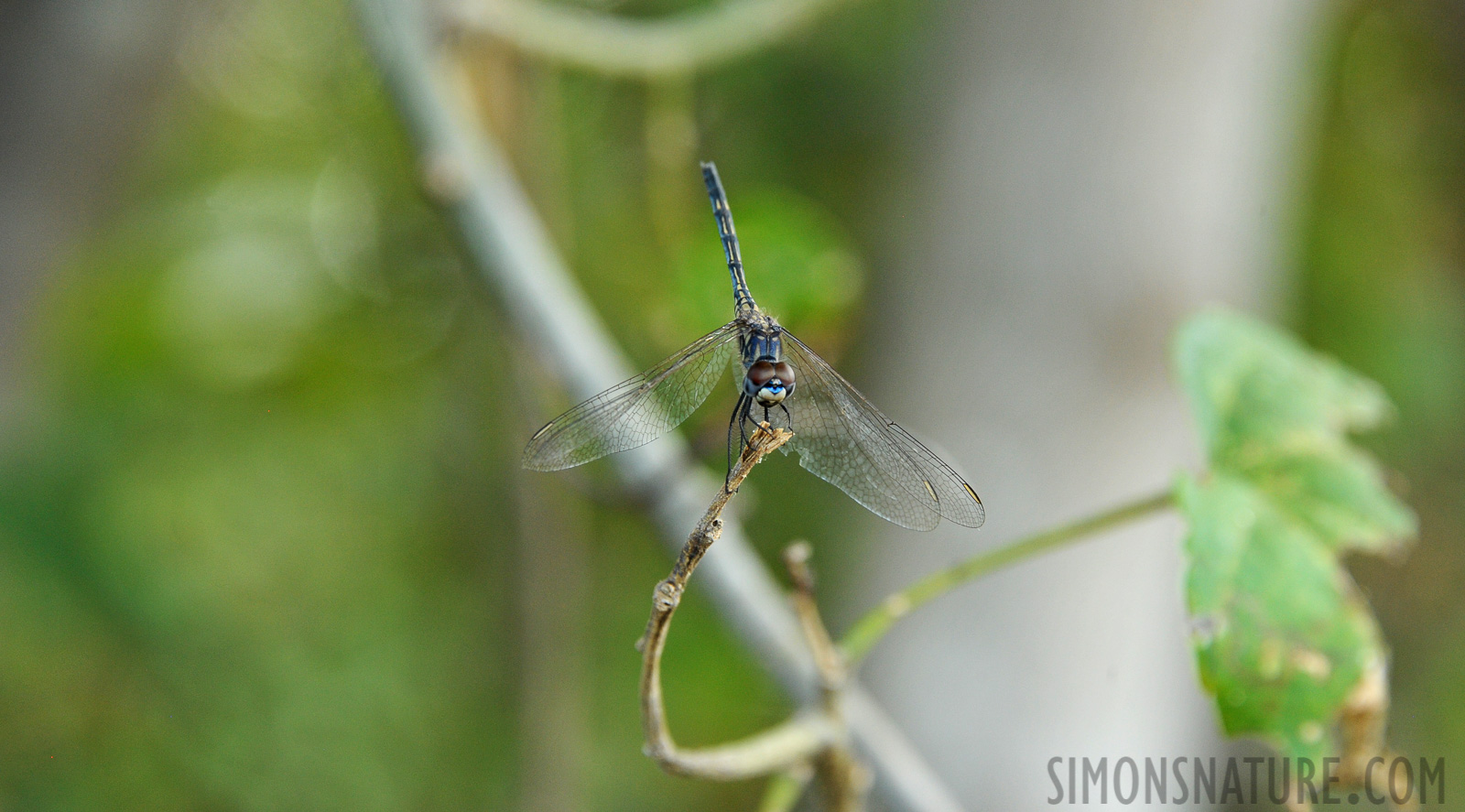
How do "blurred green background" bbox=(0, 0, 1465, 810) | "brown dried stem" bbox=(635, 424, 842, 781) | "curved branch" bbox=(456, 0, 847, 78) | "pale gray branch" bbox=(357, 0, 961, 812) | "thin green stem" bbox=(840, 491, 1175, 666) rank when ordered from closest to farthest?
"brown dried stem" bbox=(635, 424, 842, 781)
"thin green stem" bbox=(840, 491, 1175, 666)
"pale gray branch" bbox=(357, 0, 961, 812)
"curved branch" bbox=(456, 0, 847, 78)
"blurred green background" bbox=(0, 0, 1465, 810)

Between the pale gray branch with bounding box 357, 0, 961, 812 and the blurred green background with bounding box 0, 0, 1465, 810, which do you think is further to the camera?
the blurred green background with bounding box 0, 0, 1465, 810

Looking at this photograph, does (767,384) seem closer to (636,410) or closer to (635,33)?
(636,410)

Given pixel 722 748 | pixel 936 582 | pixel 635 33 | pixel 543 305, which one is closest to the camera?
pixel 722 748

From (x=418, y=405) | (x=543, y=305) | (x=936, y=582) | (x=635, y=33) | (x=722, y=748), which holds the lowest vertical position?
(x=722, y=748)

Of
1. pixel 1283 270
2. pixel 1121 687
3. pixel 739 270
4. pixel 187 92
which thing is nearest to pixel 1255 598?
pixel 739 270

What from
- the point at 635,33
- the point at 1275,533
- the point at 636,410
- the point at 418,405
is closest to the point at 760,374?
the point at 636,410

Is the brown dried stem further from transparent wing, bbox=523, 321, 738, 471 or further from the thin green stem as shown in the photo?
transparent wing, bbox=523, 321, 738, 471

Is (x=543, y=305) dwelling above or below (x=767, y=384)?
above

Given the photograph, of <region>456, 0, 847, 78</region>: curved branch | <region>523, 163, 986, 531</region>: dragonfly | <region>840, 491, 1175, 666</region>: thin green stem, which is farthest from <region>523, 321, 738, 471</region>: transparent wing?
<region>456, 0, 847, 78</region>: curved branch
